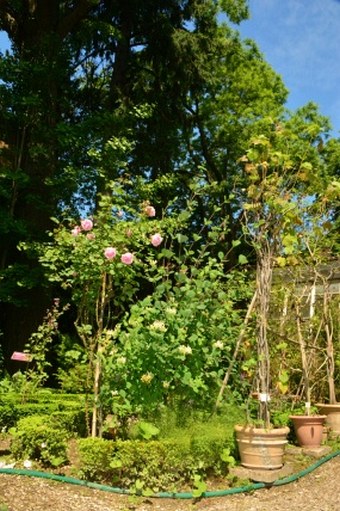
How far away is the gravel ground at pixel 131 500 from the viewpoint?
3.37m

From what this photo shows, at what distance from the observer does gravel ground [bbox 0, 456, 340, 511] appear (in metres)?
3.37

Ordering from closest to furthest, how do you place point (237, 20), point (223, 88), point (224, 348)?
point (224, 348) → point (237, 20) → point (223, 88)

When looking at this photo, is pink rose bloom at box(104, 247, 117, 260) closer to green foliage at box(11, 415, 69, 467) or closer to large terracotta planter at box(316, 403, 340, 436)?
green foliage at box(11, 415, 69, 467)

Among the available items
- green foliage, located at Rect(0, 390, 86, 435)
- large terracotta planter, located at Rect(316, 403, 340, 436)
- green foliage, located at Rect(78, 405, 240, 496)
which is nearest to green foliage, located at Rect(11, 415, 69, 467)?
green foliage, located at Rect(78, 405, 240, 496)

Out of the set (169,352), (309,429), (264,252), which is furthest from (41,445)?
(309,429)

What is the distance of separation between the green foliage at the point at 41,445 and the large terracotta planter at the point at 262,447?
1.40m

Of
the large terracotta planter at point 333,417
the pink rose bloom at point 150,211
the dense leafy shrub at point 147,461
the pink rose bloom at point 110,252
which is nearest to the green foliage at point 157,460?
the dense leafy shrub at point 147,461

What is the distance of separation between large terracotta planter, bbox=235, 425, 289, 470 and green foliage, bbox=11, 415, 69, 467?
1.40m

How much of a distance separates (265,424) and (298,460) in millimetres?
805

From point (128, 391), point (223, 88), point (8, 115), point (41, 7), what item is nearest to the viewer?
point (128, 391)

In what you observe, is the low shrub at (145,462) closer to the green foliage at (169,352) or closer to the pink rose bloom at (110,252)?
the green foliage at (169,352)

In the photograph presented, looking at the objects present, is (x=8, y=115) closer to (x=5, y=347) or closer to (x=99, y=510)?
(x=5, y=347)

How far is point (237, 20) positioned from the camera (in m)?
17.5

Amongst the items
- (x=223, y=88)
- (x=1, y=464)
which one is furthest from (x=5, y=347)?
(x=223, y=88)
